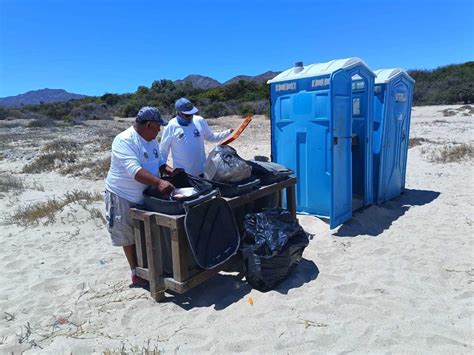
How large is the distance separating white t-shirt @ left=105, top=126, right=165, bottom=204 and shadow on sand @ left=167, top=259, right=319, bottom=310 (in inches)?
38.8

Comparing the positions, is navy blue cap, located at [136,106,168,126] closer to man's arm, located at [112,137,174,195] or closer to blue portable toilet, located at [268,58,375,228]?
man's arm, located at [112,137,174,195]

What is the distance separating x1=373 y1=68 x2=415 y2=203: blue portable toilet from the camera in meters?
5.75

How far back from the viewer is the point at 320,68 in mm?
4848

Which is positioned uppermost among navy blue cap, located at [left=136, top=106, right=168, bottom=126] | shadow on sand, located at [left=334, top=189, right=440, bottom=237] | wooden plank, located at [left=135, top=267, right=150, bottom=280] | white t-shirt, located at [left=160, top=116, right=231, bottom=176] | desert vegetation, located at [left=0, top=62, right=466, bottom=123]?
desert vegetation, located at [left=0, top=62, right=466, bottom=123]

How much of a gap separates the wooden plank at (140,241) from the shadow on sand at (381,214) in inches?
95.2

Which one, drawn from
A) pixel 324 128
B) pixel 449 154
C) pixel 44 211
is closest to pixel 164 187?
pixel 324 128

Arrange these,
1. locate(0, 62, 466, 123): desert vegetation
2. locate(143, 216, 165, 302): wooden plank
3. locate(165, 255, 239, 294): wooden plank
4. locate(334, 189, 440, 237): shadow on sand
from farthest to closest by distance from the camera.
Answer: locate(0, 62, 466, 123): desert vegetation < locate(334, 189, 440, 237): shadow on sand < locate(143, 216, 165, 302): wooden plank < locate(165, 255, 239, 294): wooden plank

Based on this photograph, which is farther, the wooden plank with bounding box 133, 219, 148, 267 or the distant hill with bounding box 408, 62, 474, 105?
the distant hill with bounding box 408, 62, 474, 105

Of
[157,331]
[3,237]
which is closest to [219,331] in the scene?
[157,331]

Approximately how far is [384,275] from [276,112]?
261 cm

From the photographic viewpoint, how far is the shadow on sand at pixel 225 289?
3.38 m

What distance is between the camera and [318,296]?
3.30 m

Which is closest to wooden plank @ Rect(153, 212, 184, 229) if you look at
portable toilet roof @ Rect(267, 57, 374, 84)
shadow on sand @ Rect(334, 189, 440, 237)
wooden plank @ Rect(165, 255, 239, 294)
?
wooden plank @ Rect(165, 255, 239, 294)

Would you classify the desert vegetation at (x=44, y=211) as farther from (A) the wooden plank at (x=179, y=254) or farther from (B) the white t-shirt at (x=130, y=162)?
(A) the wooden plank at (x=179, y=254)
